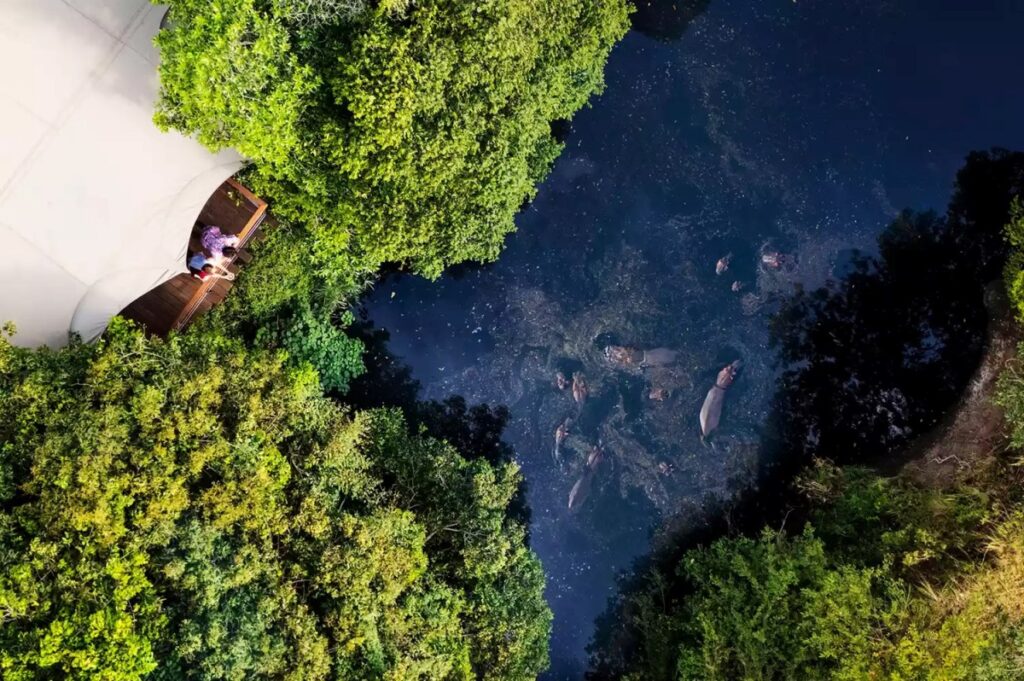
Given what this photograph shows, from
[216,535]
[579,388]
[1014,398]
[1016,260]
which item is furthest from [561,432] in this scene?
[1016,260]

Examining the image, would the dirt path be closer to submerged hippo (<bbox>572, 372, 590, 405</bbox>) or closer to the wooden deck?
submerged hippo (<bbox>572, 372, 590, 405</bbox>)

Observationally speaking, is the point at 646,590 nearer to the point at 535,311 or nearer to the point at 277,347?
the point at 535,311

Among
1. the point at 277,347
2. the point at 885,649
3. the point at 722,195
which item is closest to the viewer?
the point at 885,649

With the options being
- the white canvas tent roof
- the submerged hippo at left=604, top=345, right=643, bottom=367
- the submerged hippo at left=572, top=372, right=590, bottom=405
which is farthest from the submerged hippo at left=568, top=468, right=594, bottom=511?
the white canvas tent roof

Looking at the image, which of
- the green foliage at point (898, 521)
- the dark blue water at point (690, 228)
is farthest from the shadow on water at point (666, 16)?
the green foliage at point (898, 521)

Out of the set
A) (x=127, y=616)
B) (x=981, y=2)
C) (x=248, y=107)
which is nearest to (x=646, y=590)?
(x=127, y=616)

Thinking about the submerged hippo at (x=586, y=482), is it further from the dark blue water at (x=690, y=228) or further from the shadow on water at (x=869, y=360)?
the shadow on water at (x=869, y=360)
